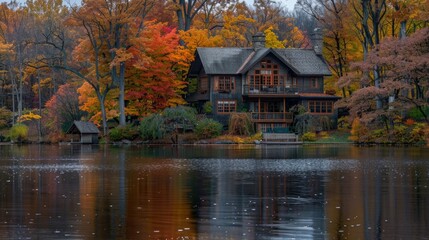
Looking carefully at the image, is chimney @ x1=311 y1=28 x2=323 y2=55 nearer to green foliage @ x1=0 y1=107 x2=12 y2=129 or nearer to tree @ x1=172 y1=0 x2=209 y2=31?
tree @ x1=172 y1=0 x2=209 y2=31

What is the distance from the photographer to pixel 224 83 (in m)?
77.6

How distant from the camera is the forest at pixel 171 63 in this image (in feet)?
213

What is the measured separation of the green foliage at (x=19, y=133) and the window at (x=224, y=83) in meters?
19.6

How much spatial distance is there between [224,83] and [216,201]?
53.8 metres

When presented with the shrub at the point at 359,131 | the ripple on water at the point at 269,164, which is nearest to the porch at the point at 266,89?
the shrub at the point at 359,131

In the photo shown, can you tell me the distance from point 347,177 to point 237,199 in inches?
355

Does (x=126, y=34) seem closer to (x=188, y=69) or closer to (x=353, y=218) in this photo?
(x=188, y=69)

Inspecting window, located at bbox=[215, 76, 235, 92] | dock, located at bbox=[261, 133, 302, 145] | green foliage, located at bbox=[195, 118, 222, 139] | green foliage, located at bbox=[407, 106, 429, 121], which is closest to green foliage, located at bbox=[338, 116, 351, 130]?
green foliage, located at bbox=[407, 106, 429, 121]

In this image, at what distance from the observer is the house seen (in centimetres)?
7638

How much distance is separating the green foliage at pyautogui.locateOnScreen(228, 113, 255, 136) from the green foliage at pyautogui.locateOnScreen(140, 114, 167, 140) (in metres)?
6.40

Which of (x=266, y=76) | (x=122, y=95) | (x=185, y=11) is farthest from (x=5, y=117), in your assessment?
(x=266, y=76)

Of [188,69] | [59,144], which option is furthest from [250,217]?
[188,69]

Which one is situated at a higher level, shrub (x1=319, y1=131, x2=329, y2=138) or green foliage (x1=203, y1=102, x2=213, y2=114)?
green foliage (x1=203, y1=102, x2=213, y2=114)

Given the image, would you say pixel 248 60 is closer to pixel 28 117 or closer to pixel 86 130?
pixel 86 130
